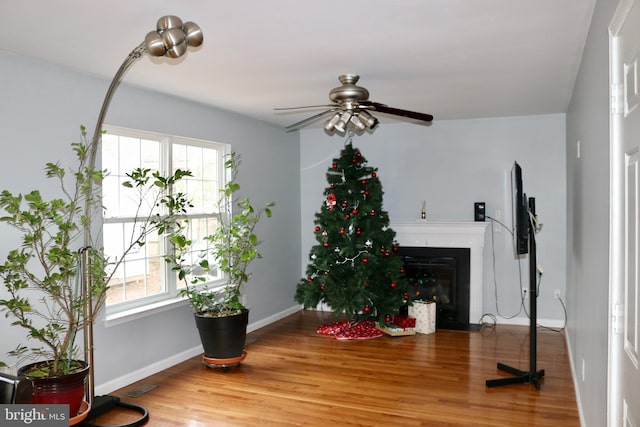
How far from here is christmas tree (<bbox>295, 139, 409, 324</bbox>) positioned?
568 cm

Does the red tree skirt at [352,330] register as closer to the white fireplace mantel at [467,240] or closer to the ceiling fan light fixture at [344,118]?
the white fireplace mantel at [467,240]

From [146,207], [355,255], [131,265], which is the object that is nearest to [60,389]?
[131,265]

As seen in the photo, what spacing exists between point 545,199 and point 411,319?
2.02 metres

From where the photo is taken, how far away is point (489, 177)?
20.4ft

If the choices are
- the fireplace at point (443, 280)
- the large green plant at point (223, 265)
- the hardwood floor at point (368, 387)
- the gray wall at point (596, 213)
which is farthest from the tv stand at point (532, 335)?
the large green plant at point (223, 265)

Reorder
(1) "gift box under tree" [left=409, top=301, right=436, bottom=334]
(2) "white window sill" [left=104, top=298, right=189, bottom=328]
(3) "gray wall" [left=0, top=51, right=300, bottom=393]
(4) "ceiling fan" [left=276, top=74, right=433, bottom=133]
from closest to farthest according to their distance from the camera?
(3) "gray wall" [left=0, top=51, right=300, bottom=393]
(4) "ceiling fan" [left=276, top=74, right=433, bottom=133]
(2) "white window sill" [left=104, top=298, right=189, bottom=328]
(1) "gift box under tree" [left=409, top=301, right=436, bottom=334]

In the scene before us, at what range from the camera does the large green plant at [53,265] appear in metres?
3.01

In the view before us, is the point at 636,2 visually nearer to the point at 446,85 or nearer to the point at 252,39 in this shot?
the point at 252,39

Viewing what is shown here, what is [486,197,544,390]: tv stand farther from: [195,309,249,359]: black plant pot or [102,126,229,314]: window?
[102,126,229,314]: window

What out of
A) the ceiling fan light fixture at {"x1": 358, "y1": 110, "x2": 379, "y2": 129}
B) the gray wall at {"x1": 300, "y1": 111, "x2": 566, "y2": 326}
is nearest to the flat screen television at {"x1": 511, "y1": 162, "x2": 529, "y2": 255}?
the ceiling fan light fixture at {"x1": 358, "y1": 110, "x2": 379, "y2": 129}

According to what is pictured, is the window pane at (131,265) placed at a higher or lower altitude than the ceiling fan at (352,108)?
lower

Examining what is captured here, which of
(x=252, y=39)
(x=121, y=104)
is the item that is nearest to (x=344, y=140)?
(x=121, y=104)

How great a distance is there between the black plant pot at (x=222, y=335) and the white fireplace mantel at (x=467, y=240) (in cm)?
265

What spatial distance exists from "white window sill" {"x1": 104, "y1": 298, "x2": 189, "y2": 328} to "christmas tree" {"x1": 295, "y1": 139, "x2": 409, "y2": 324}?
5.08 ft
